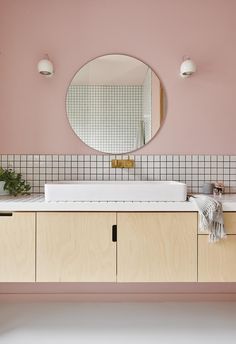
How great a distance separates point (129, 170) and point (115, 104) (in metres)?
0.55

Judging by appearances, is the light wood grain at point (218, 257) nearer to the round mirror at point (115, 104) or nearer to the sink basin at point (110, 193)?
the sink basin at point (110, 193)

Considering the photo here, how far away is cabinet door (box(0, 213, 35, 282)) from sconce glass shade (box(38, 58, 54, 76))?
1189 mm

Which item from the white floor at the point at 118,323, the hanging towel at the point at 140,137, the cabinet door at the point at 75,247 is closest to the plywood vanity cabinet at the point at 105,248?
the cabinet door at the point at 75,247

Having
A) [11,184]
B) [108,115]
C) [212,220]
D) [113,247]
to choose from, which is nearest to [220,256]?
[212,220]

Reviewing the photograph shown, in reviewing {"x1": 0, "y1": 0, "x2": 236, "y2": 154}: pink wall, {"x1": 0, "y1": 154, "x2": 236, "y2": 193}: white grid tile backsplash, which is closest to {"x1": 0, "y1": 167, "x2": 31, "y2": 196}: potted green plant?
{"x1": 0, "y1": 154, "x2": 236, "y2": 193}: white grid tile backsplash

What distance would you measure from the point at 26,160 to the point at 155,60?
1.32 meters

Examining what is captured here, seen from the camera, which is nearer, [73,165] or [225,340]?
[225,340]

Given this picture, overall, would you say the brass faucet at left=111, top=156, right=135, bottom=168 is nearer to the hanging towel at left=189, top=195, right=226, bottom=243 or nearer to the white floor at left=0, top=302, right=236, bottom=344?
the hanging towel at left=189, top=195, right=226, bottom=243

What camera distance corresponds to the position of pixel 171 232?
6.70 feet

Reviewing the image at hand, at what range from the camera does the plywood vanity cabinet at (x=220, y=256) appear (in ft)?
6.69

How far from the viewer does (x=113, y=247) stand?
6.70ft
